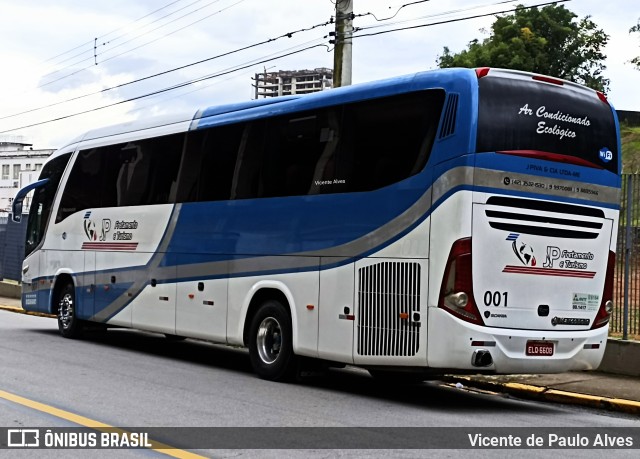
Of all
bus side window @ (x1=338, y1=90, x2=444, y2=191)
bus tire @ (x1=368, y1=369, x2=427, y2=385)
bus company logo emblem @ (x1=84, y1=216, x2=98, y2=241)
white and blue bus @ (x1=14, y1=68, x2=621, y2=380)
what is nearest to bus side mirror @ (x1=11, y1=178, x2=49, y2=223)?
bus company logo emblem @ (x1=84, y1=216, x2=98, y2=241)

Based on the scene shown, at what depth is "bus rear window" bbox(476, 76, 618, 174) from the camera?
387 inches

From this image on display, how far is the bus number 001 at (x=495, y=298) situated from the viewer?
9.73m

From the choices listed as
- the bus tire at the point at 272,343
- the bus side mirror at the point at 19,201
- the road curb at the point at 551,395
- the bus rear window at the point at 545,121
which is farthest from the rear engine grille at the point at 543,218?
the bus side mirror at the point at 19,201

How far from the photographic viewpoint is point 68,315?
55.3ft

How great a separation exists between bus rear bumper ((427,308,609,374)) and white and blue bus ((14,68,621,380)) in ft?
0.06

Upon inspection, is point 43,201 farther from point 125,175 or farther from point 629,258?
point 629,258

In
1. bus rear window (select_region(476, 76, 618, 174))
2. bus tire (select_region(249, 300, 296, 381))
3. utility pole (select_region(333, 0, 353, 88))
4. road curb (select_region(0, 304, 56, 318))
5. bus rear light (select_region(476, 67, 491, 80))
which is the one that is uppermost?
utility pole (select_region(333, 0, 353, 88))

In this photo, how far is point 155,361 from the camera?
13.6 m

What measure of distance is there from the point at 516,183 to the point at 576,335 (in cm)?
199

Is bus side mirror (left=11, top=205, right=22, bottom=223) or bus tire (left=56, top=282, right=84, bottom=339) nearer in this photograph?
bus tire (left=56, top=282, right=84, bottom=339)

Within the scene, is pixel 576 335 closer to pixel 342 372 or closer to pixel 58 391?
pixel 342 372

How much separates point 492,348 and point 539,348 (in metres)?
0.70

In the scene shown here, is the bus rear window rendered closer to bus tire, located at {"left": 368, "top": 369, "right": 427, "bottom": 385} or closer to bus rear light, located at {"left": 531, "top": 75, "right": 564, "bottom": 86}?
bus rear light, located at {"left": 531, "top": 75, "right": 564, "bottom": 86}

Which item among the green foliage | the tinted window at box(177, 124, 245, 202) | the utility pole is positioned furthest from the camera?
the green foliage
